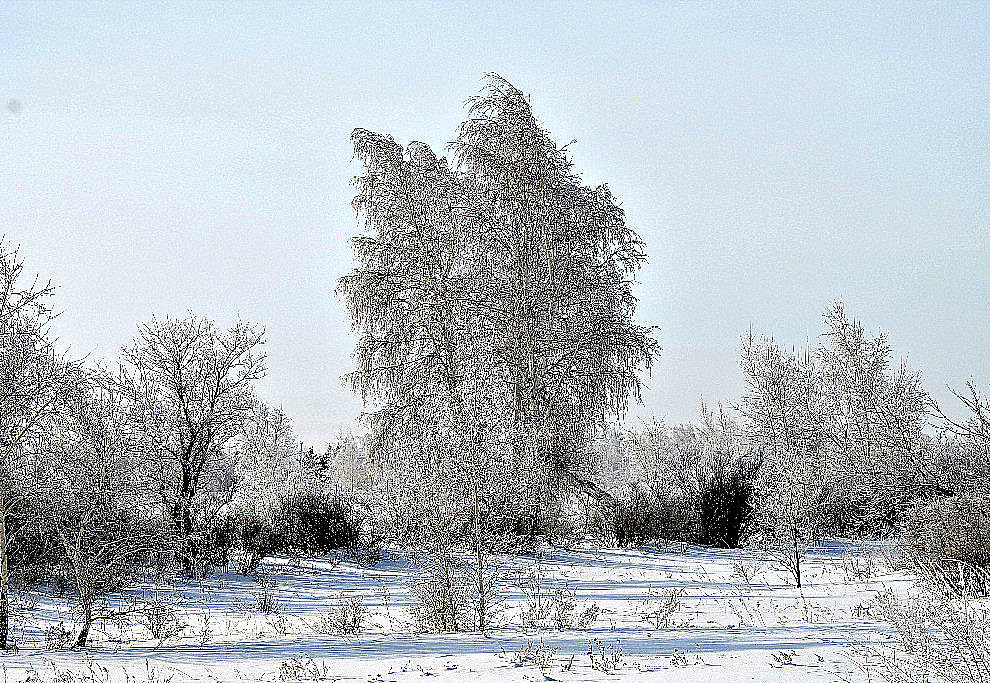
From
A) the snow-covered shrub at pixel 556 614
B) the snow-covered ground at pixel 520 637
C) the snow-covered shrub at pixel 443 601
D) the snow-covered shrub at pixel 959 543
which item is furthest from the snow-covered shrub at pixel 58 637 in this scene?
the snow-covered shrub at pixel 959 543

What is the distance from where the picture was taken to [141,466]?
17.5 meters

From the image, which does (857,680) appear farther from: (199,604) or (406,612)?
(199,604)

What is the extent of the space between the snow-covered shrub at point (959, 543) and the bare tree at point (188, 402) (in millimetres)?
12836

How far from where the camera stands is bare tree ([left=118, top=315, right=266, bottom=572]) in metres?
17.9

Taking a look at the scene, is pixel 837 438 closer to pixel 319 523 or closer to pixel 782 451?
pixel 782 451

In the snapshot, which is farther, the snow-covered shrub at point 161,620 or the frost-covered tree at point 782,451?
the frost-covered tree at point 782,451

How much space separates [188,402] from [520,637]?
428 inches

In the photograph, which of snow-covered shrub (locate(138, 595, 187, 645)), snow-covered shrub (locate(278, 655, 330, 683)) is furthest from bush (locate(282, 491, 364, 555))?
snow-covered shrub (locate(278, 655, 330, 683))

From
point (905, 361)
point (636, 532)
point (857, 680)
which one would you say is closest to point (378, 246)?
point (636, 532)

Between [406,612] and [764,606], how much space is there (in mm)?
4799

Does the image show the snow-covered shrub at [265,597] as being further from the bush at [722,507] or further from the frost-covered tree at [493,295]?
the bush at [722,507]

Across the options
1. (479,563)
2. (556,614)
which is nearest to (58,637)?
(479,563)

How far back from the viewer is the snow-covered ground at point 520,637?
825 centimetres

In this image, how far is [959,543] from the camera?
11.5m
